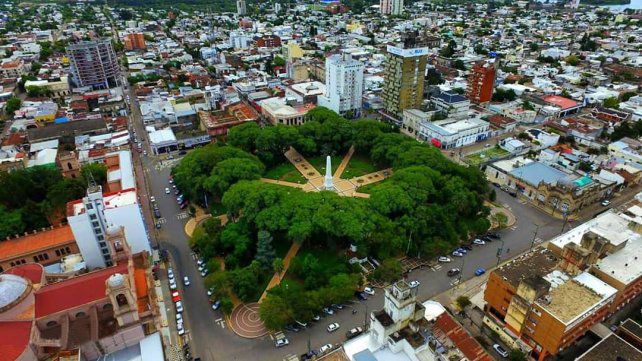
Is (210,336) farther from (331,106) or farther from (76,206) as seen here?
(331,106)

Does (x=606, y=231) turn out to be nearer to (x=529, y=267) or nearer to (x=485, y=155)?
(x=529, y=267)

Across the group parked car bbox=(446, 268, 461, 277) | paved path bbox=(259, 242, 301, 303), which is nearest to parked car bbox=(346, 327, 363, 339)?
paved path bbox=(259, 242, 301, 303)

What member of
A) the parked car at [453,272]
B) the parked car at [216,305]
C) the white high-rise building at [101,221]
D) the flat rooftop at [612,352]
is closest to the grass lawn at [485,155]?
the parked car at [453,272]

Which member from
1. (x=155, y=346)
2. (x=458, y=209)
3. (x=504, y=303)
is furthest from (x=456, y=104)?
(x=155, y=346)

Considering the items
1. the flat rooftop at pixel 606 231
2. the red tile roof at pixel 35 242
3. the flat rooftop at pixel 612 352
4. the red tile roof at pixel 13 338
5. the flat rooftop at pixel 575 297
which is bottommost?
the red tile roof at pixel 35 242

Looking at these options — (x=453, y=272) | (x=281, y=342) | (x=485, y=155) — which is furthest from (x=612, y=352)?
(x=485, y=155)

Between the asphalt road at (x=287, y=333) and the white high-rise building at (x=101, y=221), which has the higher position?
the white high-rise building at (x=101, y=221)

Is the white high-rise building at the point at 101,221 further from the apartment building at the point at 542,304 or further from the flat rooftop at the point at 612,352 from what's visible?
the flat rooftop at the point at 612,352
